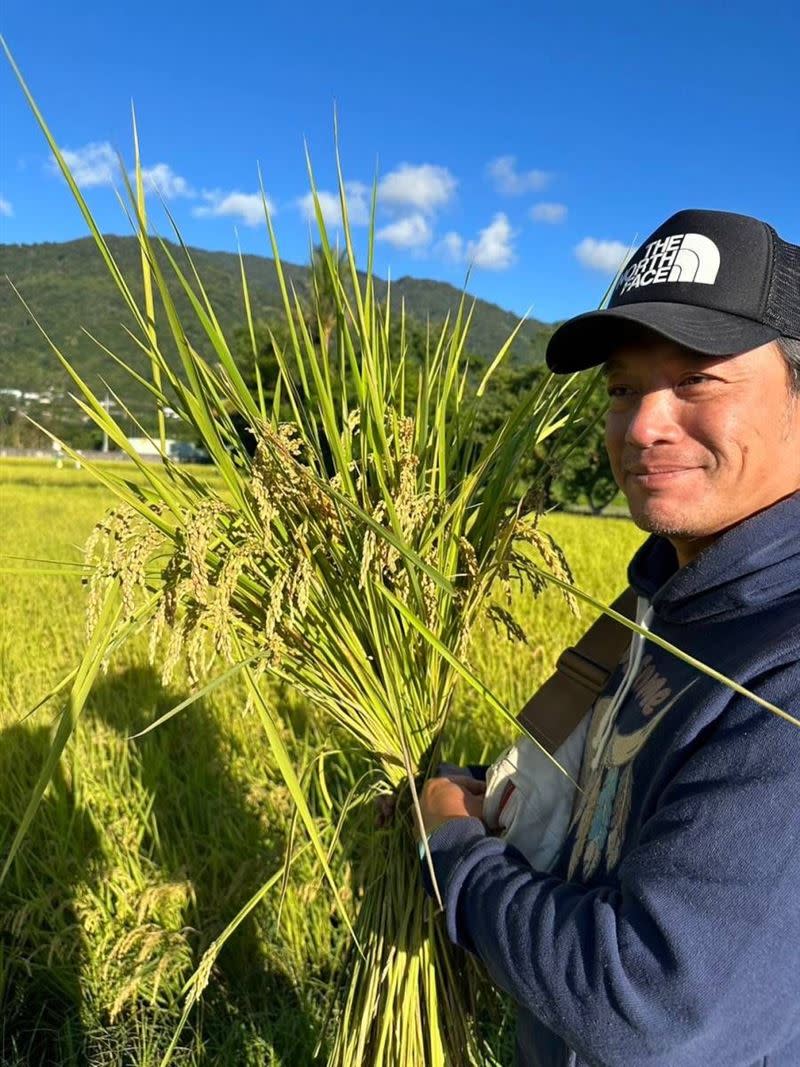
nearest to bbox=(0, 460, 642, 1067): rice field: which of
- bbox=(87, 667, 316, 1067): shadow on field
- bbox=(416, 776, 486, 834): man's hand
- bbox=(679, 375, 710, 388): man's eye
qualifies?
bbox=(87, 667, 316, 1067): shadow on field

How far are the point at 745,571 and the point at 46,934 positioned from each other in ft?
6.68

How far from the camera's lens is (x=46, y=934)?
2.06 meters

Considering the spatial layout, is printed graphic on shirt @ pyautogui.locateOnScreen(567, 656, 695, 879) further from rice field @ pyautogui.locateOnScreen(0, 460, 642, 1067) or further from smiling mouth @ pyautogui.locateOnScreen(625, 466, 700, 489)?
rice field @ pyautogui.locateOnScreen(0, 460, 642, 1067)

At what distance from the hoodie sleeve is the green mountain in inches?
33.9

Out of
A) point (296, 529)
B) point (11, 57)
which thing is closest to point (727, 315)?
point (296, 529)

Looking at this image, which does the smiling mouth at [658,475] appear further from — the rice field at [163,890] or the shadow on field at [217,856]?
the shadow on field at [217,856]

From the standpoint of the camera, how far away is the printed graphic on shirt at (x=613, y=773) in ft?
2.83

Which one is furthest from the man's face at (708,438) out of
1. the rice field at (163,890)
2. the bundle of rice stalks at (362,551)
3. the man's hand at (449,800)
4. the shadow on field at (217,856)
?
the shadow on field at (217,856)

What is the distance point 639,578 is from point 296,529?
0.46 metres

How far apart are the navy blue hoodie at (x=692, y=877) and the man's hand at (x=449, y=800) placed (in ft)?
0.45

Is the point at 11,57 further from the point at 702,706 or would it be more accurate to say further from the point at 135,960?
the point at 135,960

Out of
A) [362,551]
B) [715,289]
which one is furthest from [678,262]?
[362,551]

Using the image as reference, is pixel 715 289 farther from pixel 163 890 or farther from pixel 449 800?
pixel 163 890

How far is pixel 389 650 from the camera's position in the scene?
3.84 feet
